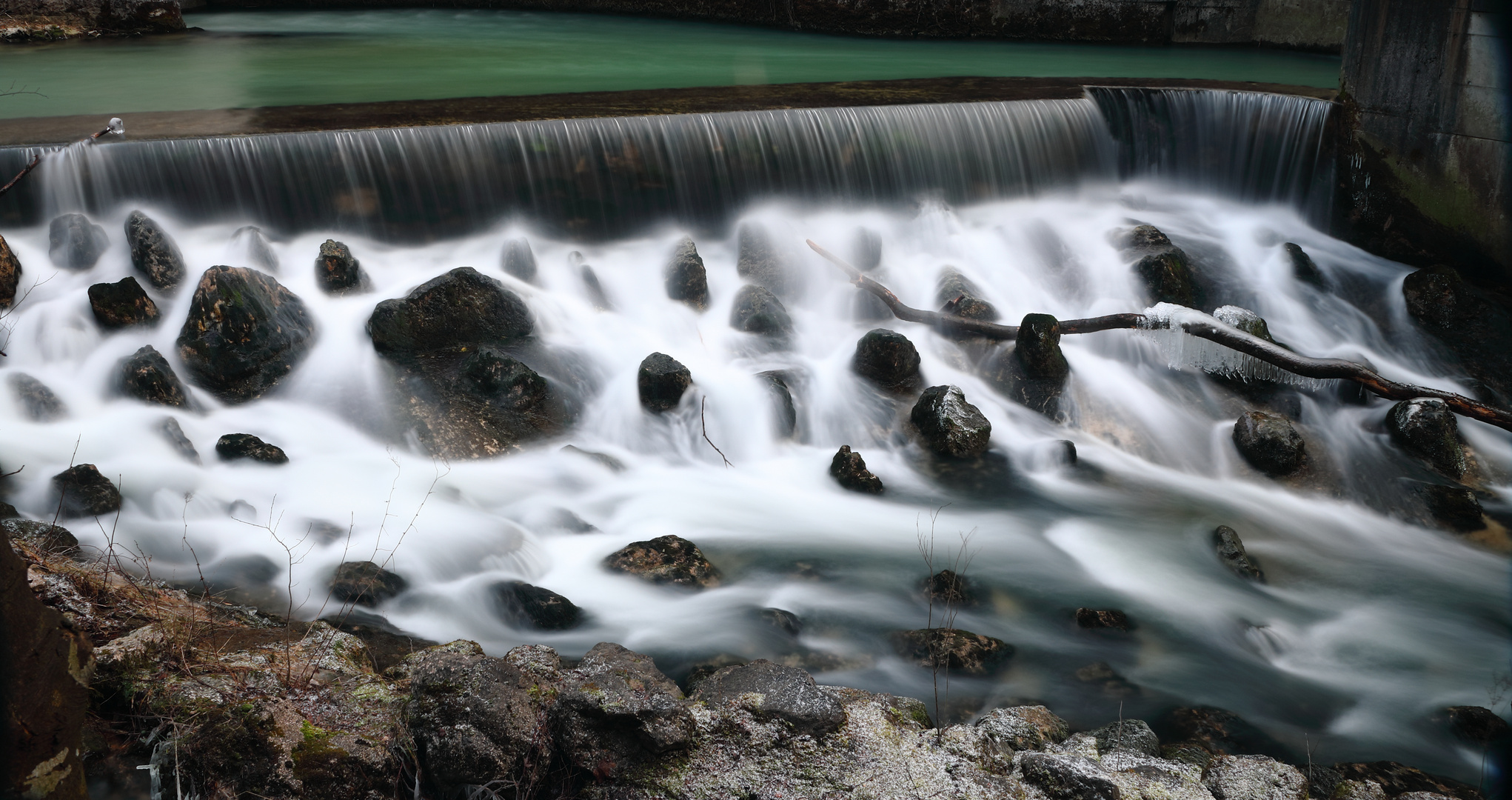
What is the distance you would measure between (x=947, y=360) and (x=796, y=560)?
2.92 m

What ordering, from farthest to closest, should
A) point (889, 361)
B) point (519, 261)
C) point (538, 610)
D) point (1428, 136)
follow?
1. point (1428, 136)
2. point (519, 261)
3. point (889, 361)
4. point (538, 610)

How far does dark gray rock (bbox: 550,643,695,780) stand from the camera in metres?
3.11

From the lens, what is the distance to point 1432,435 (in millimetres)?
6988

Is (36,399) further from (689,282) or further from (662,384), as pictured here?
(689,282)

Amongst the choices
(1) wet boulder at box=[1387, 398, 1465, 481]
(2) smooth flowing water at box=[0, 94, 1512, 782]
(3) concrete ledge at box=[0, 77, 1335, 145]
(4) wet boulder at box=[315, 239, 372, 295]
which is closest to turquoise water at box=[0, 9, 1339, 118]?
(3) concrete ledge at box=[0, 77, 1335, 145]

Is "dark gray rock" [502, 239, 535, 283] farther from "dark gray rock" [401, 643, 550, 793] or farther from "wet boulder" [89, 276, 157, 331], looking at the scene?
"dark gray rock" [401, 643, 550, 793]

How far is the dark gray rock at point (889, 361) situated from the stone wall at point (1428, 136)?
5.36m

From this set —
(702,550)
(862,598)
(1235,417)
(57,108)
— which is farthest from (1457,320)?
(57,108)

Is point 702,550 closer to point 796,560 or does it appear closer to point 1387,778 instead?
point 796,560

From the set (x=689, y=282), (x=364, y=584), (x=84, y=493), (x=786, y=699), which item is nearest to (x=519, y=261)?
(x=689, y=282)

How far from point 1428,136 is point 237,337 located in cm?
1012

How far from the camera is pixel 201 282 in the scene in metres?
6.74

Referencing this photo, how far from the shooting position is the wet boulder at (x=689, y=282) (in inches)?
331

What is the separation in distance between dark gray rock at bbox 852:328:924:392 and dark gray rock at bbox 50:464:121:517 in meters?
4.95
